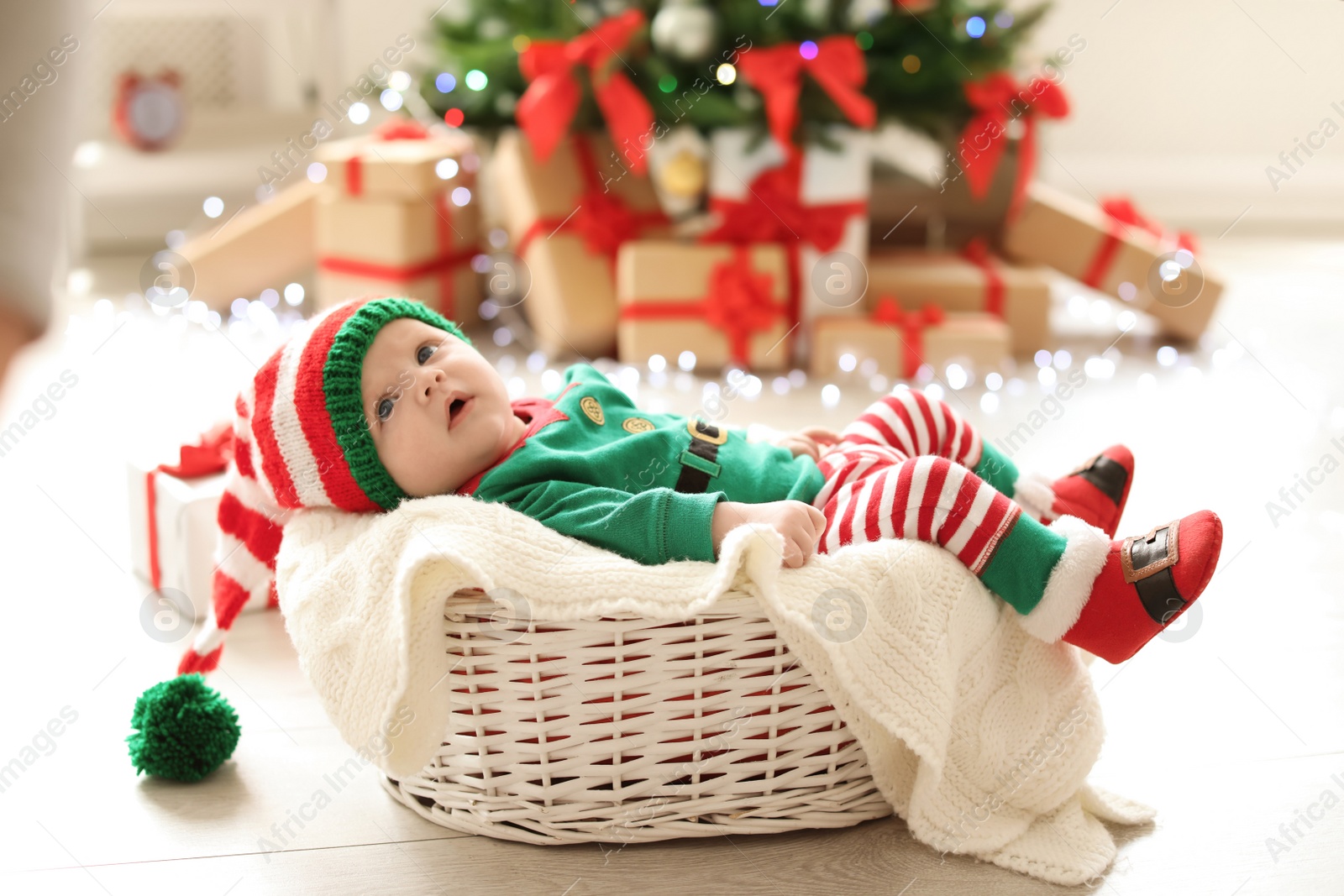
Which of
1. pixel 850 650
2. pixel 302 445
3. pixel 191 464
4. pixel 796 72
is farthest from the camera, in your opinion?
pixel 796 72

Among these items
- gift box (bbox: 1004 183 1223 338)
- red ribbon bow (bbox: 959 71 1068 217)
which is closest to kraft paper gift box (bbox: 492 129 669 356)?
red ribbon bow (bbox: 959 71 1068 217)

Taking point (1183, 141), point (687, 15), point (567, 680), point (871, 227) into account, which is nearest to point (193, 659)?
point (567, 680)

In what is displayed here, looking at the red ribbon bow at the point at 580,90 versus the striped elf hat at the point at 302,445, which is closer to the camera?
the striped elf hat at the point at 302,445

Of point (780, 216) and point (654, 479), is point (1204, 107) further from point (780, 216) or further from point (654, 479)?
point (654, 479)

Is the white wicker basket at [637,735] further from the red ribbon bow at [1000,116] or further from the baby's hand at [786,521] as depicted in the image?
the red ribbon bow at [1000,116]

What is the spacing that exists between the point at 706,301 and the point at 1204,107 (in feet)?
6.41

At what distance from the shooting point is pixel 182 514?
4.70ft

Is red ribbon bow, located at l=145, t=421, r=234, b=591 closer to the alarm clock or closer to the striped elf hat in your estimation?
the striped elf hat

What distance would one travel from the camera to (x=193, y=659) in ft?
3.95

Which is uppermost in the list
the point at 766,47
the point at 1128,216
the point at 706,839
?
the point at 766,47

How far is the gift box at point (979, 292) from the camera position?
7.99ft

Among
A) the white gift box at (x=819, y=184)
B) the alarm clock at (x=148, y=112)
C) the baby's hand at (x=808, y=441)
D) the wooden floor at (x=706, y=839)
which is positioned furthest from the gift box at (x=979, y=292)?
the alarm clock at (x=148, y=112)

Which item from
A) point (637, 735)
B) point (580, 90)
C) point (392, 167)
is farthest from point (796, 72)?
point (637, 735)

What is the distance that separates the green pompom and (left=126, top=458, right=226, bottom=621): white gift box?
29cm
